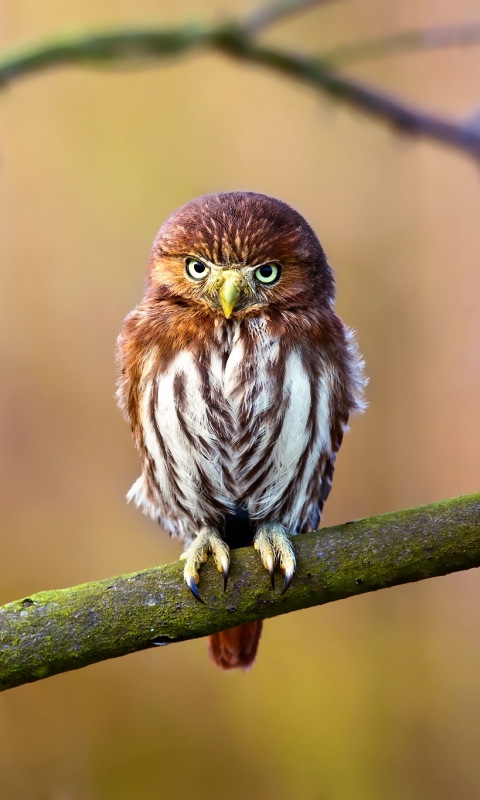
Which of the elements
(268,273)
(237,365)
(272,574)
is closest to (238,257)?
(268,273)

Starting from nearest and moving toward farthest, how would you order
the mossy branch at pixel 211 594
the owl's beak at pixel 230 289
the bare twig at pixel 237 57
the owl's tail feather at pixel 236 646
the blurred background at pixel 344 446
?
1. the mossy branch at pixel 211 594
2. the owl's beak at pixel 230 289
3. the bare twig at pixel 237 57
4. the owl's tail feather at pixel 236 646
5. the blurred background at pixel 344 446

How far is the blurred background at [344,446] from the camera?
13.0ft

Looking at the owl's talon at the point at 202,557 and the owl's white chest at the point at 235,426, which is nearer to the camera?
the owl's talon at the point at 202,557

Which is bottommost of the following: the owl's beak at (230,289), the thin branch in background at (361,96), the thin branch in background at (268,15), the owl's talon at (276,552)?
the owl's talon at (276,552)

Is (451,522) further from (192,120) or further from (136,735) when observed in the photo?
(192,120)

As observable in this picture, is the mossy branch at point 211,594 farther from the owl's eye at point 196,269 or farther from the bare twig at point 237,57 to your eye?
the bare twig at point 237,57

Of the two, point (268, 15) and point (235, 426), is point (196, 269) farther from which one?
point (268, 15)

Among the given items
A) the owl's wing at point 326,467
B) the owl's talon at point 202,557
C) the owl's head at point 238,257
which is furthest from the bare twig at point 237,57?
the owl's talon at point 202,557

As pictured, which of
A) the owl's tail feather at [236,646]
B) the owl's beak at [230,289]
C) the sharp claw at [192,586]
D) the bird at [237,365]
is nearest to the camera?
the sharp claw at [192,586]

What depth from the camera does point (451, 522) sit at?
217cm

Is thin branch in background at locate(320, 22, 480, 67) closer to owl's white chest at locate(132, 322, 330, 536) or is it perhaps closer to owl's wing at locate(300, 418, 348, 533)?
owl's white chest at locate(132, 322, 330, 536)

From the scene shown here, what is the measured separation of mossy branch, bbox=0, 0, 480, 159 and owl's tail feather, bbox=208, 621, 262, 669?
170 cm

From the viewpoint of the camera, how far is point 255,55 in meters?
2.85

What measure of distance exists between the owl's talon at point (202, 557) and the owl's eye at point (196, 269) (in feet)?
2.54
